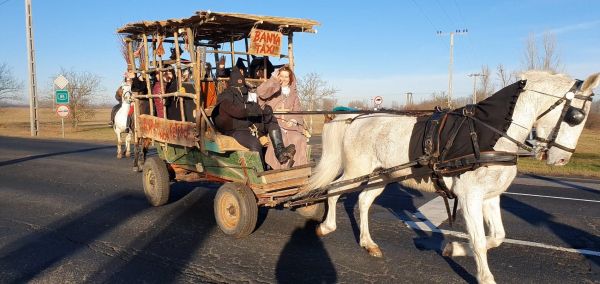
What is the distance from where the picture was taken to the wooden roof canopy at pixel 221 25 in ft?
20.1

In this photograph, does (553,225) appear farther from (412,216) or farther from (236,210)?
(236,210)

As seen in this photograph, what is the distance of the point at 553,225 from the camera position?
21.1 feet

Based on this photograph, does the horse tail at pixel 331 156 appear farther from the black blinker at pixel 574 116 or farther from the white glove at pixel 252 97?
the black blinker at pixel 574 116

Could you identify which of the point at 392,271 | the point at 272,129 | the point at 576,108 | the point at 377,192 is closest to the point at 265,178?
the point at 272,129

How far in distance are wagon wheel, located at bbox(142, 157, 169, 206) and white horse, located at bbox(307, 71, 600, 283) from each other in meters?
2.79

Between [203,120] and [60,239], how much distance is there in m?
2.28

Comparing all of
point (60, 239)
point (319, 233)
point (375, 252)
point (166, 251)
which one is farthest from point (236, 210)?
point (60, 239)

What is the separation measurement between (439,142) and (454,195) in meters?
0.61

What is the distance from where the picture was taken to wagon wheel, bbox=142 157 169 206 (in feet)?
24.3

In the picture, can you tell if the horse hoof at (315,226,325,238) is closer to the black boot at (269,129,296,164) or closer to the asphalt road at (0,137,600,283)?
the asphalt road at (0,137,600,283)

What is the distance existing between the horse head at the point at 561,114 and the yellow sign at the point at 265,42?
4.07 meters

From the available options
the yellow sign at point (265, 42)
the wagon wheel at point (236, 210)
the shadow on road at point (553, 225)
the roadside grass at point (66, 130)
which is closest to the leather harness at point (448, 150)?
the wagon wheel at point (236, 210)

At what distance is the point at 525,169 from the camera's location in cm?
1280

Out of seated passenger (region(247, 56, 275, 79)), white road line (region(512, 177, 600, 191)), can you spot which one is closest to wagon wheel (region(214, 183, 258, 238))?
seated passenger (region(247, 56, 275, 79))
